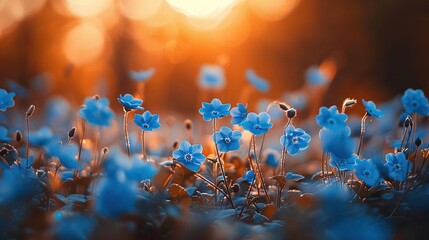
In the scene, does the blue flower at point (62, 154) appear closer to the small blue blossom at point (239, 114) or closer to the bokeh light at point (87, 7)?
the small blue blossom at point (239, 114)

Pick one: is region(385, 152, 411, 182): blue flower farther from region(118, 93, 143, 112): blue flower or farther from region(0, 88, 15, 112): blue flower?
region(0, 88, 15, 112): blue flower

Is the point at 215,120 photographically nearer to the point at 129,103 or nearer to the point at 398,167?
the point at 129,103

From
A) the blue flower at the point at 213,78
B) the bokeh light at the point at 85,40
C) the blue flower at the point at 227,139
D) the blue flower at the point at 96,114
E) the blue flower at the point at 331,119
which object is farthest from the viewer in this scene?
the bokeh light at the point at 85,40

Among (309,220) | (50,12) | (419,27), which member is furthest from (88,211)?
(50,12)

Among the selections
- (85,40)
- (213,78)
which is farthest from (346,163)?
(85,40)

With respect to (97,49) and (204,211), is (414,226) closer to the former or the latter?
(204,211)

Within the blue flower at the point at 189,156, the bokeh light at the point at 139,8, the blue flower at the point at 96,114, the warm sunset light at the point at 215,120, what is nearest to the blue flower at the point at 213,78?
the warm sunset light at the point at 215,120
